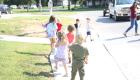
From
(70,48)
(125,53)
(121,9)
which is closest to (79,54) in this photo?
(70,48)

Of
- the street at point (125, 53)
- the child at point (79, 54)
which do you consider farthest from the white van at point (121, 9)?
the child at point (79, 54)

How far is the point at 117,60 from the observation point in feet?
51.3

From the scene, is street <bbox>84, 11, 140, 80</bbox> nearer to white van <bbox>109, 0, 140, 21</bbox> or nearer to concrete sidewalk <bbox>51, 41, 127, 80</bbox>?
concrete sidewalk <bbox>51, 41, 127, 80</bbox>

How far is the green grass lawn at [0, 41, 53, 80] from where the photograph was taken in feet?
39.8

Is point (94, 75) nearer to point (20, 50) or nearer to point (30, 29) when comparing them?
point (20, 50)

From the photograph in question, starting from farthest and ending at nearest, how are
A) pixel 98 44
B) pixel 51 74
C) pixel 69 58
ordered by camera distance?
pixel 98 44 → pixel 69 58 → pixel 51 74

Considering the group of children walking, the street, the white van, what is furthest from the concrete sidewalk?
the white van

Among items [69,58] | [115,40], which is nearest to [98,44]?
[115,40]

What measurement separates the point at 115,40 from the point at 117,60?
6884 millimetres

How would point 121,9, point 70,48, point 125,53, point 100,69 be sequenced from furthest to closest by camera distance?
point 121,9 → point 125,53 → point 100,69 → point 70,48

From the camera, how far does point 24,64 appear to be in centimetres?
1414

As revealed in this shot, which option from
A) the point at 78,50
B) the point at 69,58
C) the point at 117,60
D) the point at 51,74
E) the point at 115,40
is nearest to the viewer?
the point at 78,50

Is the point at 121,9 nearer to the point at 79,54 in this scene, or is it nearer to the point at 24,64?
the point at 24,64

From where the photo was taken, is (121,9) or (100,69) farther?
(121,9)
